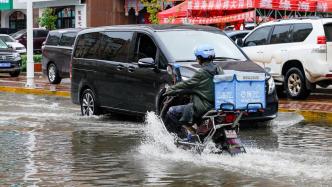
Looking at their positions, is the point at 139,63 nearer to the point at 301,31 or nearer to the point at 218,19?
the point at 301,31

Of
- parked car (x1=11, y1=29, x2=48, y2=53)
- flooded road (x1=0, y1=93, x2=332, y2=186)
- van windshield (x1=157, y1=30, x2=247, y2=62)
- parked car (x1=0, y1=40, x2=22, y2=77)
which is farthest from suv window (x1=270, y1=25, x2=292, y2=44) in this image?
parked car (x1=11, y1=29, x2=48, y2=53)

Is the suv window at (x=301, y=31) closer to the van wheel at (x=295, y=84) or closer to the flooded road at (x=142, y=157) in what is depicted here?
the van wheel at (x=295, y=84)

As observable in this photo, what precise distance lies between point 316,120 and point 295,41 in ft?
12.0

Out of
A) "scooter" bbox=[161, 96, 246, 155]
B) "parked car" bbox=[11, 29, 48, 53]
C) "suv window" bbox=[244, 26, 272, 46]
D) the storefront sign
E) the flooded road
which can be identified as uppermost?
the storefront sign

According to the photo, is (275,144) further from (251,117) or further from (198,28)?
(198,28)

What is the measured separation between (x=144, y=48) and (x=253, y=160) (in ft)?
14.6

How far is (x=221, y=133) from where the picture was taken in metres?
8.88

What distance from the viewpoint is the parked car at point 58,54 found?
22.8 m

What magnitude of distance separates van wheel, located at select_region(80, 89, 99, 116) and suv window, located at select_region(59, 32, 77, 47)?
850 centimetres

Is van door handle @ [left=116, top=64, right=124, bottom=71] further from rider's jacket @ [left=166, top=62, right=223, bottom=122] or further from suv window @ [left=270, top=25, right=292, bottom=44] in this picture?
suv window @ [left=270, top=25, right=292, bottom=44]

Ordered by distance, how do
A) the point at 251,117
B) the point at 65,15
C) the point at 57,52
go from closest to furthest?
the point at 251,117
the point at 57,52
the point at 65,15

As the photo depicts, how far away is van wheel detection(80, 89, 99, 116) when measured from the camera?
14141mm

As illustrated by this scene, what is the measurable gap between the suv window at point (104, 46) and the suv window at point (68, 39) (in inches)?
317

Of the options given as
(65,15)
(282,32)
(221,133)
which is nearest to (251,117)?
(221,133)
